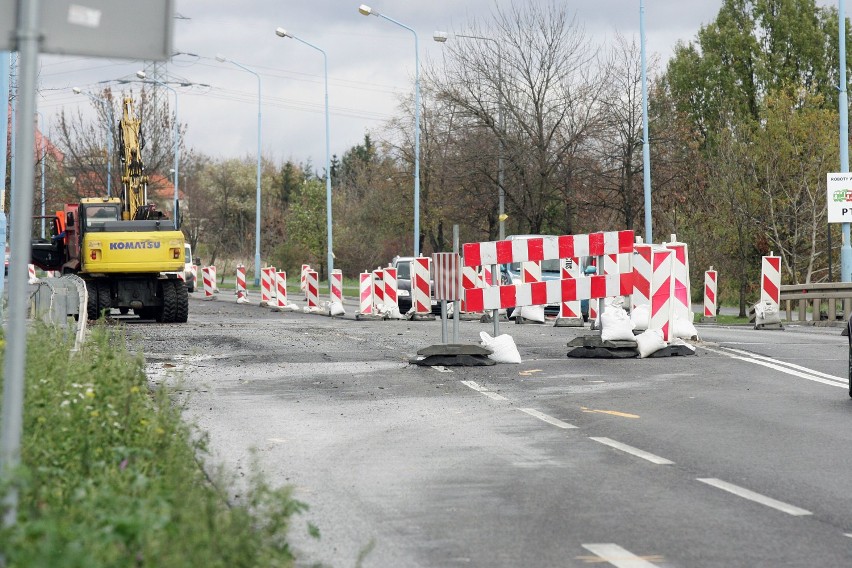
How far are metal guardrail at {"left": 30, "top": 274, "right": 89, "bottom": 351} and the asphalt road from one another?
1.21m

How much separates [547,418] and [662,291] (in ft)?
23.6

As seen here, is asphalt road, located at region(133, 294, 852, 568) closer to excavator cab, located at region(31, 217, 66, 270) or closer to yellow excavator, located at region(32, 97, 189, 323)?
yellow excavator, located at region(32, 97, 189, 323)

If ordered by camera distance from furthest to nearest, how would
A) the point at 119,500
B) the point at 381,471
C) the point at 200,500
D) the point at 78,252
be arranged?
the point at 78,252 < the point at 381,471 < the point at 200,500 < the point at 119,500

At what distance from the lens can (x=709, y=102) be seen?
69.3m

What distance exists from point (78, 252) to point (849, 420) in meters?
23.5

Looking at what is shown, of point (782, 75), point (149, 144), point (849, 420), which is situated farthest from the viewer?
point (149, 144)

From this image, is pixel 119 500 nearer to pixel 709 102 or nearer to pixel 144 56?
pixel 144 56

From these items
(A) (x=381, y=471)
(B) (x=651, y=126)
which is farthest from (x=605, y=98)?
(A) (x=381, y=471)

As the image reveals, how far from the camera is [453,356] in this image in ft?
55.9

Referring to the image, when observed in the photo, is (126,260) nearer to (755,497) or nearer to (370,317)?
(370,317)

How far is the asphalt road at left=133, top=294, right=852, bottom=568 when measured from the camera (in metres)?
6.40

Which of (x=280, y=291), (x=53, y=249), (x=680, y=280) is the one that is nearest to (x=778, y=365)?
(x=680, y=280)

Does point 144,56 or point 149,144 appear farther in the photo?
point 149,144

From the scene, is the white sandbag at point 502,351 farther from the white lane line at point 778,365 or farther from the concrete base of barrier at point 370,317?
the concrete base of barrier at point 370,317
